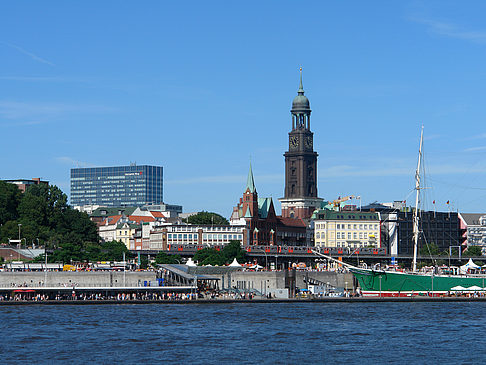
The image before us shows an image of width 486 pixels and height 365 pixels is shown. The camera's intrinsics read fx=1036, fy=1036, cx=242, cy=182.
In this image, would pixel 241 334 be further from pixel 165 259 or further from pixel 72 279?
pixel 165 259

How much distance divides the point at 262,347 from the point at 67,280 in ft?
237

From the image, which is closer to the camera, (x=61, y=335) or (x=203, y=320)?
(x=61, y=335)

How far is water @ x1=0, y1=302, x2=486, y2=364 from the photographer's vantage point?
77.8 m

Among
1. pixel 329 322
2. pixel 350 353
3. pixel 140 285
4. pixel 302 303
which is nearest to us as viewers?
pixel 350 353

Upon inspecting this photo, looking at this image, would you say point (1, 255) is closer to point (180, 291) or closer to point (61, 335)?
point (180, 291)

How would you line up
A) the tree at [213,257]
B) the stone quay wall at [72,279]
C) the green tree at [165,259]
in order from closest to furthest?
1. the stone quay wall at [72,279]
2. the green tree at [165,259]
3. the tree at [213,257]

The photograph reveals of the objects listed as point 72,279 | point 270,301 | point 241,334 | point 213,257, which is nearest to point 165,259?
point 213,257

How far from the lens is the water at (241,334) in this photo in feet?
255

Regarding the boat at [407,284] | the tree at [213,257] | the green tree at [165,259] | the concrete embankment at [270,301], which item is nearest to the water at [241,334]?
the concrete embankment at [270,301]

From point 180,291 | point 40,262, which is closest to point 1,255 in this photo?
point 40,262

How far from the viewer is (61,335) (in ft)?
297

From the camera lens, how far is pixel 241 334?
3637 inches

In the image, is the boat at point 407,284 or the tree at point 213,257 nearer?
the boat at point 407,284

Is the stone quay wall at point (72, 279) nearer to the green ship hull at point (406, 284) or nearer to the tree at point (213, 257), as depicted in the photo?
the green ship hull at point (406, 284)
